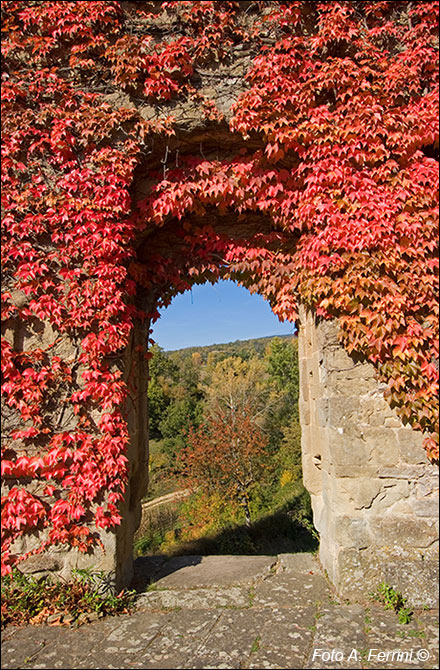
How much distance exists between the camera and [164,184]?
13.9 ft

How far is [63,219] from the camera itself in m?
3.85

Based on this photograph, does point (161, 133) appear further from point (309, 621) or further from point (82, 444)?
point (309, 621)

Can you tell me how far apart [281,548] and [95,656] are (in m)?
6.00

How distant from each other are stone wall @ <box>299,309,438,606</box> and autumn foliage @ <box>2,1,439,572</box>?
0.65 ft

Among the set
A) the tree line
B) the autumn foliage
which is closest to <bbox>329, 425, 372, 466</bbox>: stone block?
the autumn foliage

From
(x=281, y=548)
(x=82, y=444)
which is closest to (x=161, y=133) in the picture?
(x=82, y=444)

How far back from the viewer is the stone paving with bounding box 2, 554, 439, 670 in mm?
2744

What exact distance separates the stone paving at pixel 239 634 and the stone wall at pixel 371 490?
0.28 m

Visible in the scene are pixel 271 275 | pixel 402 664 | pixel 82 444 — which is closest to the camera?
pixel 402 664

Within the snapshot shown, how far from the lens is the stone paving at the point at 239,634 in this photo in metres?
2.74

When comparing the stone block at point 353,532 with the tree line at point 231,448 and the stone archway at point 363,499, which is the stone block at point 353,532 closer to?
the stone archway at point 363,499

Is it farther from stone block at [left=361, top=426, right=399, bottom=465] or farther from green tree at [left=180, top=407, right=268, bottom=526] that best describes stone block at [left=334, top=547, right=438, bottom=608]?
green tree at [left=180, top=407, right=268, bottom=526]

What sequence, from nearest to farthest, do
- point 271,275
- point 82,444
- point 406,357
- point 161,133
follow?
point 406,357 → point 82,444 → point 161,133 → point 271,275

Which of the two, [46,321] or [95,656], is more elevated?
[46,321]
